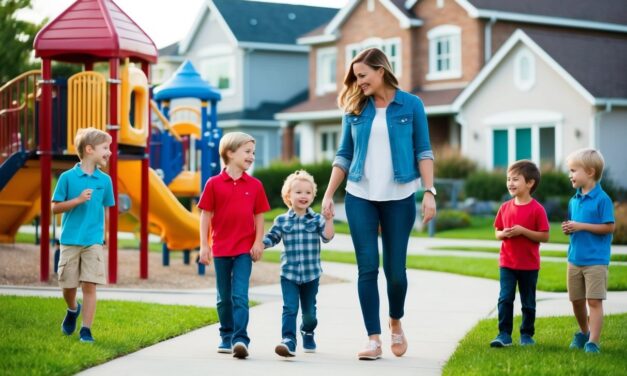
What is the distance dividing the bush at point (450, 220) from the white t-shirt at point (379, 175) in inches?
799

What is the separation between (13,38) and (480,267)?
19814 mm

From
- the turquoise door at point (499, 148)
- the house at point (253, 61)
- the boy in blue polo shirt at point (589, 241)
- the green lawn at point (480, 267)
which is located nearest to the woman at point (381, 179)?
the boy in blue polo shirt at point (589, 241)

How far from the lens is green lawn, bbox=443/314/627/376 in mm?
7352

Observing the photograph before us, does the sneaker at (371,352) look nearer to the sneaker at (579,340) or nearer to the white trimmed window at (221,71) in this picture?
the sneaker at (579,340)

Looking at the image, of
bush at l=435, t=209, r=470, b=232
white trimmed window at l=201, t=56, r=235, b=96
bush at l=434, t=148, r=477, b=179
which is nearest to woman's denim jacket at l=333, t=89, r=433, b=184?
bush at l=435, t=209, r=470, b=232

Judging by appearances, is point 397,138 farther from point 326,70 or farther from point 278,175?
point 326,70

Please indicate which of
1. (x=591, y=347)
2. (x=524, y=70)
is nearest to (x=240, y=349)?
(x=591, y=347)

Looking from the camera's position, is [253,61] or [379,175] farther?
[253,61]

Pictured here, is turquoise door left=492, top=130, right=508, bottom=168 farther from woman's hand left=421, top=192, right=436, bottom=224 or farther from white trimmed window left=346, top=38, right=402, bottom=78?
woman's hand left=421, top=192, right=436, bottom=224

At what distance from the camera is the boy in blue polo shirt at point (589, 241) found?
8406mm

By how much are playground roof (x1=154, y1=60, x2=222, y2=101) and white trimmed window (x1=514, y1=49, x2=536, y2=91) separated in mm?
15965

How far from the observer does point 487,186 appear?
31.7m

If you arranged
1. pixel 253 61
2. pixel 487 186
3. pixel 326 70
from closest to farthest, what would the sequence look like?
1. pixel 487 186
2. pixel 326 70
3. pixel 253 61

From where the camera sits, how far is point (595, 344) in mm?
8352
